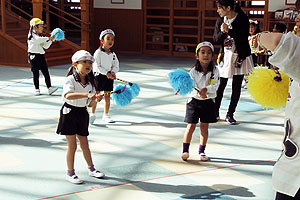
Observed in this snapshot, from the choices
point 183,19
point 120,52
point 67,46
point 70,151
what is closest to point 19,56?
point 67,46

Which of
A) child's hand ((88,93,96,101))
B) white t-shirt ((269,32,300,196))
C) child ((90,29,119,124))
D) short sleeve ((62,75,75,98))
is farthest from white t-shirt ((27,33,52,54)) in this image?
white t-shirt ((269,32,300,196))

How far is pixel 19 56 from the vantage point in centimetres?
1116

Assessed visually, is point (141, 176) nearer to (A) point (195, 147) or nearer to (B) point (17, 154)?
(A) point (195, 147)

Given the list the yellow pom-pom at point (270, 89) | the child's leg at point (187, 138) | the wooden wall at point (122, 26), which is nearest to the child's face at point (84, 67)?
the child's leg at point (187, 138)

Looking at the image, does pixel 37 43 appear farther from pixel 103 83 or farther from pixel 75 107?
pixel 75 107

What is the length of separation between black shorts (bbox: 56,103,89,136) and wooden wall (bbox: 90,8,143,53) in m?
10.5

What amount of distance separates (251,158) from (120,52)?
1027cm

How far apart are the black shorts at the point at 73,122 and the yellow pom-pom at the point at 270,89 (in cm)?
172

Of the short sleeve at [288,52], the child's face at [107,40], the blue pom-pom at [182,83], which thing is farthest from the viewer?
the child's face at [107,40]

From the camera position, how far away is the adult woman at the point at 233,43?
552 centimetres

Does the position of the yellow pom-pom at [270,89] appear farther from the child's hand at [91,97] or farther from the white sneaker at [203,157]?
the white sneaker at [203,157]

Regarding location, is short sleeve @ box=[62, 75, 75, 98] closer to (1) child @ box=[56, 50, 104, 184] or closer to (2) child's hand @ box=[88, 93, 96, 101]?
(1) child @ box=[56, 50, 104, 184]

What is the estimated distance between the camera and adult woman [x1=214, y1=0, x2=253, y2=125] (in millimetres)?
5520

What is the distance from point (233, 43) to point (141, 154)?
2.05 metres
